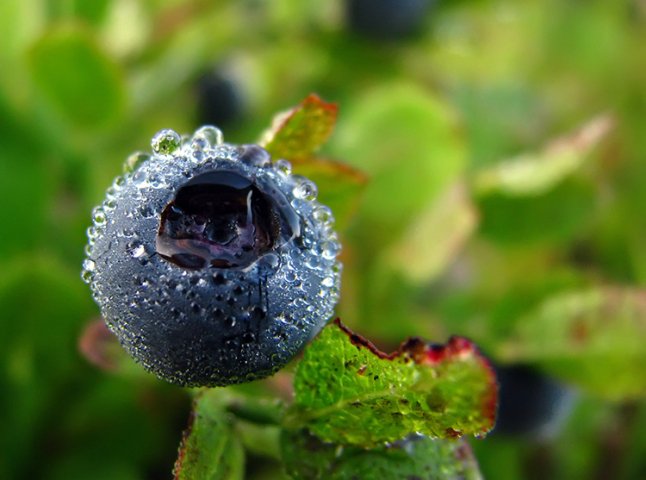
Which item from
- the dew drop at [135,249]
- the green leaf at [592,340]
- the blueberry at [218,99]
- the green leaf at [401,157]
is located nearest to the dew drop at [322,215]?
the dew drop at [135,249]

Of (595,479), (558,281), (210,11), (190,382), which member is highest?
(210,11)

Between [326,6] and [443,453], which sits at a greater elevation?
[326,6]

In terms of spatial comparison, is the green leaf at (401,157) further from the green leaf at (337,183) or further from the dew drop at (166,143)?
the dew drop at (166,143)

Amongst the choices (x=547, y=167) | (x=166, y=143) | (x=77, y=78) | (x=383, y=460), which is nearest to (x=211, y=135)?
(x=166, y=143)

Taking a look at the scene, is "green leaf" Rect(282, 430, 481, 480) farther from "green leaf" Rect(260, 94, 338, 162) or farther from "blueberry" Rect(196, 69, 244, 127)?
"blueberry" Rect(196, 69, 244, 127)

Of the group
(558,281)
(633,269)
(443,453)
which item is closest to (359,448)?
(443,453)

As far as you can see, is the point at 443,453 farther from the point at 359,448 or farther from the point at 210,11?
the point at 210,11

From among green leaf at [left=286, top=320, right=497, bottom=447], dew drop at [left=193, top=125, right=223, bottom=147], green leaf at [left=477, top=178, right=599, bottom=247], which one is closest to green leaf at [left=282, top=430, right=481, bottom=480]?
green leaf at [left=286, top=320, right=497, bottom=447]
